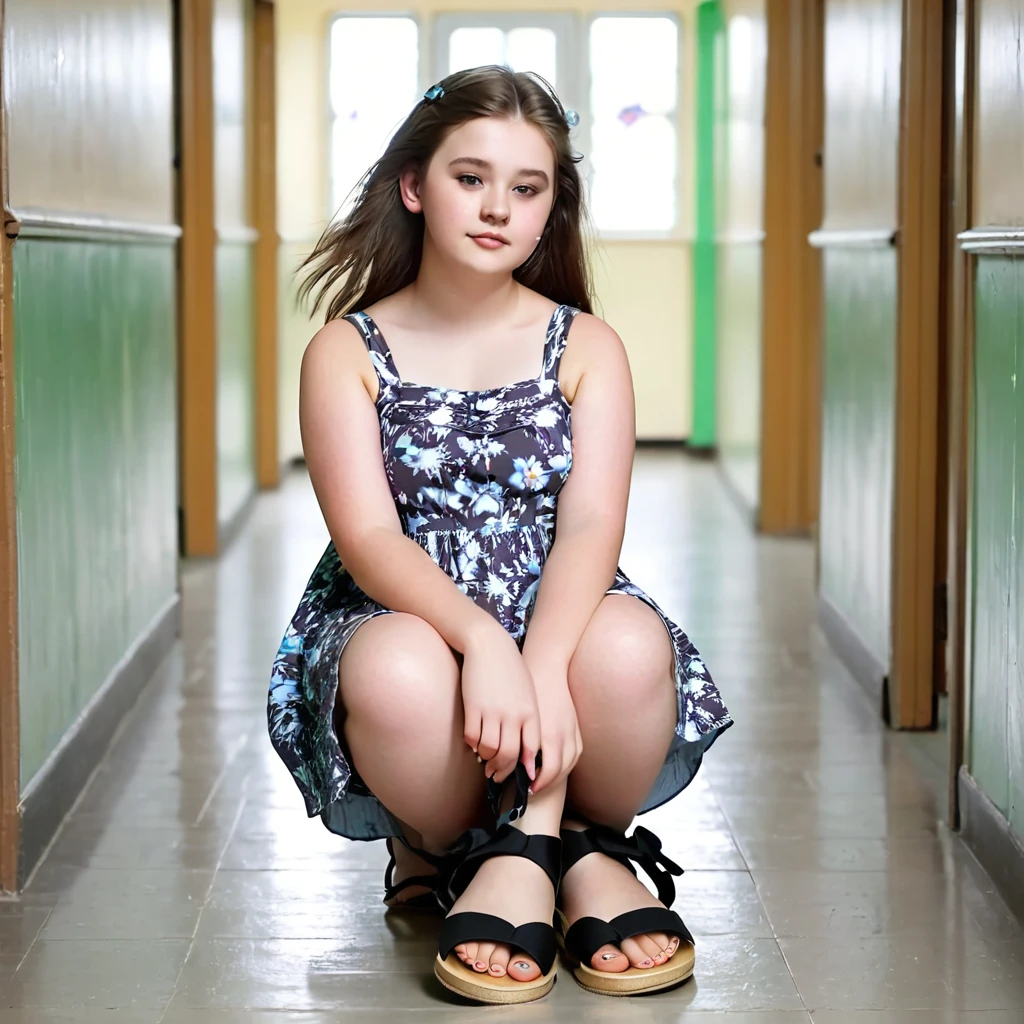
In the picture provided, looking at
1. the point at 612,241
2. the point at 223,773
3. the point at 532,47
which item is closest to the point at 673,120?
the point at 612,241

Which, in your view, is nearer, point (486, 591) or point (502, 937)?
point (502, 937)

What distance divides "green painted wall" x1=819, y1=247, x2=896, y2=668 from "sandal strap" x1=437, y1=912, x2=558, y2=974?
1.70 meters

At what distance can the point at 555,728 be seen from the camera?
1.97 metres

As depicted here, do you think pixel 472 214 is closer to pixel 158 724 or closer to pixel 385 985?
pixel 385 985

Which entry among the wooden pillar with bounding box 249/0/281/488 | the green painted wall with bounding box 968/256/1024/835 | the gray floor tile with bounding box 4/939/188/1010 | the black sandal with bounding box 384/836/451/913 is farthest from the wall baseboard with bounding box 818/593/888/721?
the wooden pillar with bounding box 249/0/281/488

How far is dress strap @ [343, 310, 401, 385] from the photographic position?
2.19 metres

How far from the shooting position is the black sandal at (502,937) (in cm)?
195

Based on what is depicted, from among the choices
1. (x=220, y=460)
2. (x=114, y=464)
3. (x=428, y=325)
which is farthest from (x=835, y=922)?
(x=220, y=460)

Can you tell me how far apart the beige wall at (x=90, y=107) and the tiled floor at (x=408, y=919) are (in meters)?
0.98

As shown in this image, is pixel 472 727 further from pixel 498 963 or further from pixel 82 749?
pixel 82 749

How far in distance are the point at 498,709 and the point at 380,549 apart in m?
0.27

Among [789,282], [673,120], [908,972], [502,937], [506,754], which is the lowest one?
[908,972]

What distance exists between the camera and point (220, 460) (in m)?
5.55

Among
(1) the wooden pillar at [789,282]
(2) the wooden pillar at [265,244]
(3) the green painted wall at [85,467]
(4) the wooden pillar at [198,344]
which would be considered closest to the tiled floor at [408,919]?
(3) the green painted wall at [85,467]
